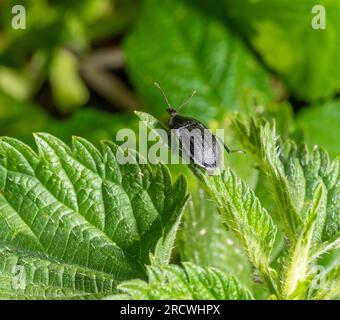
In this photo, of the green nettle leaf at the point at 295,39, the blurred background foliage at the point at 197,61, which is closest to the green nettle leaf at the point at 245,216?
the blurred background foliage at the point at 197,61

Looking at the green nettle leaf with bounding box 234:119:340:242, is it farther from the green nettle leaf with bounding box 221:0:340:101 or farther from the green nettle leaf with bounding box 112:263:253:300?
the green nettle leaf with bounding box 221:0:340:101

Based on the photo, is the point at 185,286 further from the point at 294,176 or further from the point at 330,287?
the point at 294,176

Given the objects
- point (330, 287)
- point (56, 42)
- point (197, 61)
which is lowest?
point (330, 287)

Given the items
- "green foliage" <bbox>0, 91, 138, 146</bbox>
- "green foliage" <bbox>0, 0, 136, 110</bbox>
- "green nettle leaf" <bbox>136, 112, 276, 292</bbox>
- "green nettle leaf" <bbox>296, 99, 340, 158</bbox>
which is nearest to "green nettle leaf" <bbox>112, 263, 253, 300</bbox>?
"green nettle leaf" <bbox>136, 112, 276, 292</bbox>

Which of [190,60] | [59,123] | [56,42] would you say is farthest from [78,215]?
[56,42]
